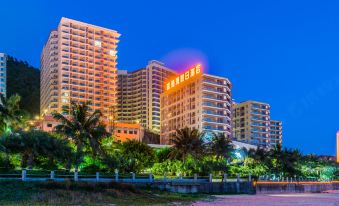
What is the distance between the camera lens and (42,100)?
15112cm

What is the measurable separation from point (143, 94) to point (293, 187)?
111067 millimetres

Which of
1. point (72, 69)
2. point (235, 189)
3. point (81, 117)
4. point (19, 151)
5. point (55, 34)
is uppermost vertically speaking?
point (55, 34)

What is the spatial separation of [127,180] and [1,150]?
1328 centimetres

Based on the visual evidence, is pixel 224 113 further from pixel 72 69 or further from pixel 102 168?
pixel 102 168

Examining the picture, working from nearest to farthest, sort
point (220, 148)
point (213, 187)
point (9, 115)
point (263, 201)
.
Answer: point (263, 201) < point (213, 187) < point (9, 115) < point (220, 148)

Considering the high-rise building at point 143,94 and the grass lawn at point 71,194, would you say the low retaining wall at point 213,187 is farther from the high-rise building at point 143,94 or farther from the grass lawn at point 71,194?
the high-rise building at point 143,94

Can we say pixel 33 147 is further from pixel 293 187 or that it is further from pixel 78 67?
pixel 78 67

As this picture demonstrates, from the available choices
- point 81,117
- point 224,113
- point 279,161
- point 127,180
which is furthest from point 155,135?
point 127,180

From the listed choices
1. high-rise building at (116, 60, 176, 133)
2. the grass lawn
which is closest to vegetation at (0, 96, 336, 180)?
the grass lawn

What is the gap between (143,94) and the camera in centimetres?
17575

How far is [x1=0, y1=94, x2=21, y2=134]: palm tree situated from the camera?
56.6 meters

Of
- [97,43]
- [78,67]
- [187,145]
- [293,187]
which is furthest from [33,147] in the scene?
[97,43]

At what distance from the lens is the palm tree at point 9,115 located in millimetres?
56625

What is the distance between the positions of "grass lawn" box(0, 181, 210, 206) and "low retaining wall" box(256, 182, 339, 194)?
27.0m
